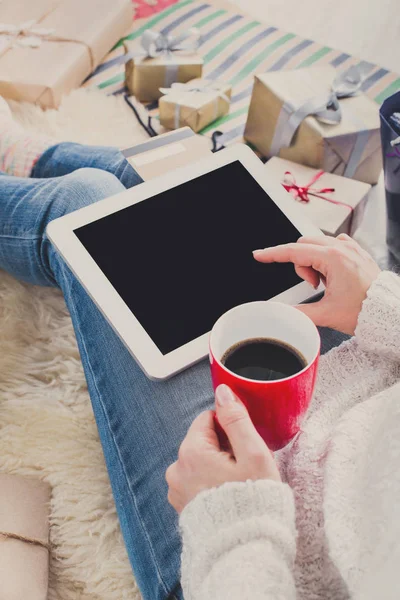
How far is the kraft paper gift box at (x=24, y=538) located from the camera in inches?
26.2

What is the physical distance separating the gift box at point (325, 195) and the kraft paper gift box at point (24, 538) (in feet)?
2.39

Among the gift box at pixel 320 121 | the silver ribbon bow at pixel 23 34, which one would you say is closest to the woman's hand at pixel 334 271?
the gift box at pixel 320 121

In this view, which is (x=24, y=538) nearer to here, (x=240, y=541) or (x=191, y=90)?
(x=240, y=541)

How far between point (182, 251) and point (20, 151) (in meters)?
0.53

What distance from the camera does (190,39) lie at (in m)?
1.62

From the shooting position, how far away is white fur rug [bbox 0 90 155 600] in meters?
0.79

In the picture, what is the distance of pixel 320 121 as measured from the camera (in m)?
1.27

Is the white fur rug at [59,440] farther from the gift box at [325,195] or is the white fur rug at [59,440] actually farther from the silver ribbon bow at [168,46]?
the silver ribbon bow at [168,46]

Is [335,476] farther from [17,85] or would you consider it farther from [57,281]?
[17,85]

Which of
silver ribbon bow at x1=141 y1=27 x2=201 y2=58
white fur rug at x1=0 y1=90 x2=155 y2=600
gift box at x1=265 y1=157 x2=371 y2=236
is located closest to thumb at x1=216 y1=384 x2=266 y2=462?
white fur rug at x1=0 y1=90 x2=155 y2=600

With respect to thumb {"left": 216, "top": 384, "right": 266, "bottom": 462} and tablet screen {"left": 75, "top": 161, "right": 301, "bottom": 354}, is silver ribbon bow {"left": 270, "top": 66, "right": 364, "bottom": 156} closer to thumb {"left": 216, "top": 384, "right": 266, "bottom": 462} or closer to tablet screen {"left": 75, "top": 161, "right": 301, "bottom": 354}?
tablet screen {"left": 75, "top": 161, "right": 301, "bottom": 354}

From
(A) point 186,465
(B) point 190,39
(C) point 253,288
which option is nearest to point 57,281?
(C) point 253,288

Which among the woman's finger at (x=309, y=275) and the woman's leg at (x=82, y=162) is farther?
the woman's leg at (x=82, y=162)

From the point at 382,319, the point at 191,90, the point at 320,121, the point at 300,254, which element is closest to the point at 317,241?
the point at 300,254
